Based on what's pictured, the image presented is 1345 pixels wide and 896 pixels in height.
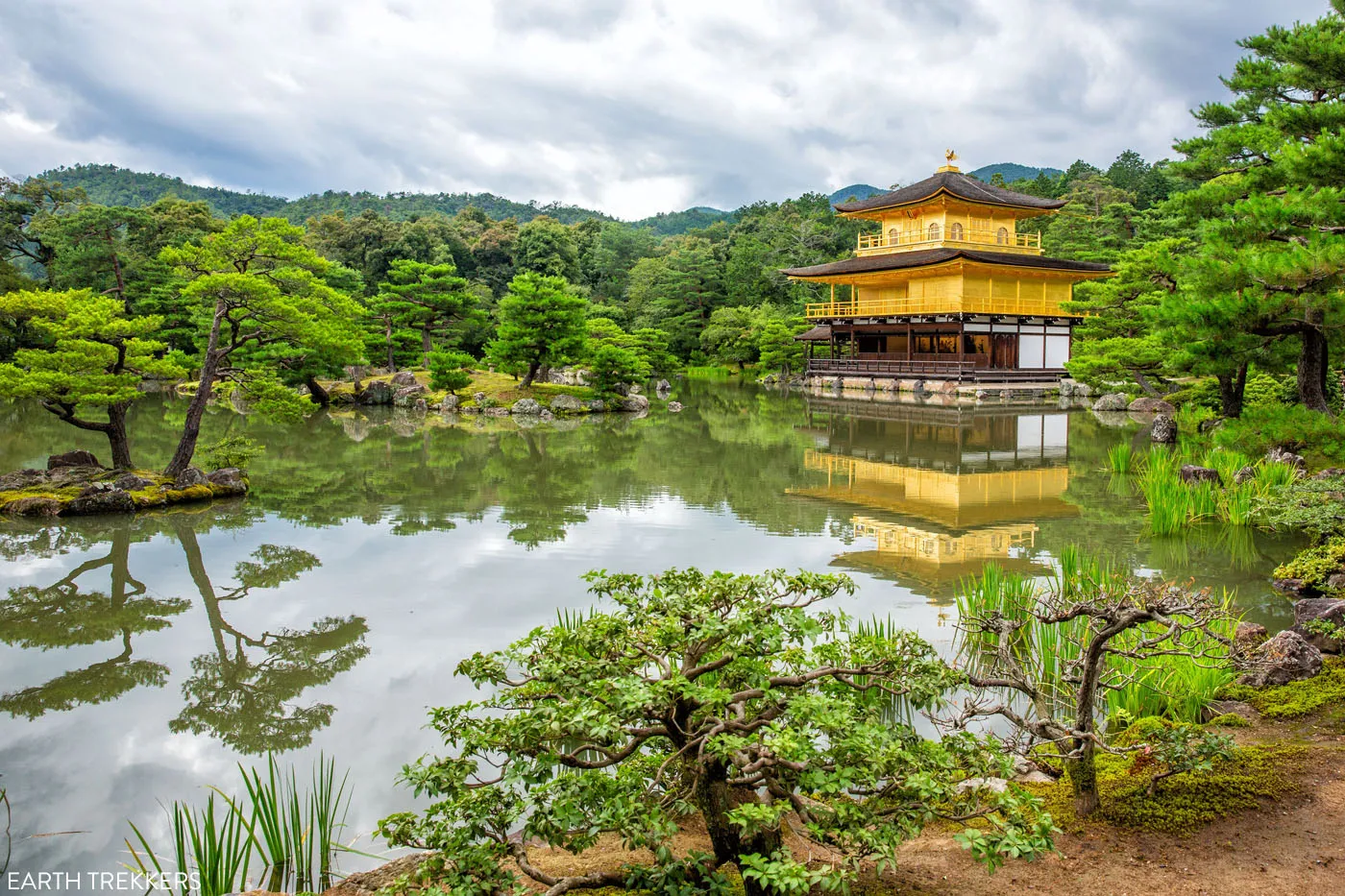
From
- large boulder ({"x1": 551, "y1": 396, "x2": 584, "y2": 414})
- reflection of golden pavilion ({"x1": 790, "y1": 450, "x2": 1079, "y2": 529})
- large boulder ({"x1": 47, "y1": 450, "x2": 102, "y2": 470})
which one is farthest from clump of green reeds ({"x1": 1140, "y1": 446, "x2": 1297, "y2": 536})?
large boulder ({"x1": 551, "y1": 396, "x2": 584, "y2": 414})

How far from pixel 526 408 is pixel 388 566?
559 inches

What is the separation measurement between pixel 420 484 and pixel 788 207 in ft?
140

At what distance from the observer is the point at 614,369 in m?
22.0

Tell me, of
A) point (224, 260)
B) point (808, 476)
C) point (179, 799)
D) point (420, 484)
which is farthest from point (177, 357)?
point (179, 799)

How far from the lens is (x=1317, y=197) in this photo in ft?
23.7

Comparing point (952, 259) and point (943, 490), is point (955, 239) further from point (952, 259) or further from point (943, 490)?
point (943, 490)

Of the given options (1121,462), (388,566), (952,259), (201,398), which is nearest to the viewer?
(388,566)

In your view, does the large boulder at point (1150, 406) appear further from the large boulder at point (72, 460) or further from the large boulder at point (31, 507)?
the large boulder at point (31, 507)

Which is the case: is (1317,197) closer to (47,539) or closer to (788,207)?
(47,539)

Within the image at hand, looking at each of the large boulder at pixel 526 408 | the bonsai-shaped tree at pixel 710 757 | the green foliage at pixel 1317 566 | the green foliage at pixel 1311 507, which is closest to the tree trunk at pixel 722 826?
the bonsai-shaped tree at pixel 710 757

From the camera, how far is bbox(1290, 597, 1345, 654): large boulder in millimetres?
4621

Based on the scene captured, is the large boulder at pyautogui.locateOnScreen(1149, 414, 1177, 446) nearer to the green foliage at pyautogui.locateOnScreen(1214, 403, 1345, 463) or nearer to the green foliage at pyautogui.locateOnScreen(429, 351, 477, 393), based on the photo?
the green foliage at pyautogui.locateOnScreen(1214, 403, 1345, 463)

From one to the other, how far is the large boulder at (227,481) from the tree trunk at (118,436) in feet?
3.05

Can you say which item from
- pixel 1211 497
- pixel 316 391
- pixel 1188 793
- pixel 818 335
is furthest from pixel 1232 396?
pixel 818 335
